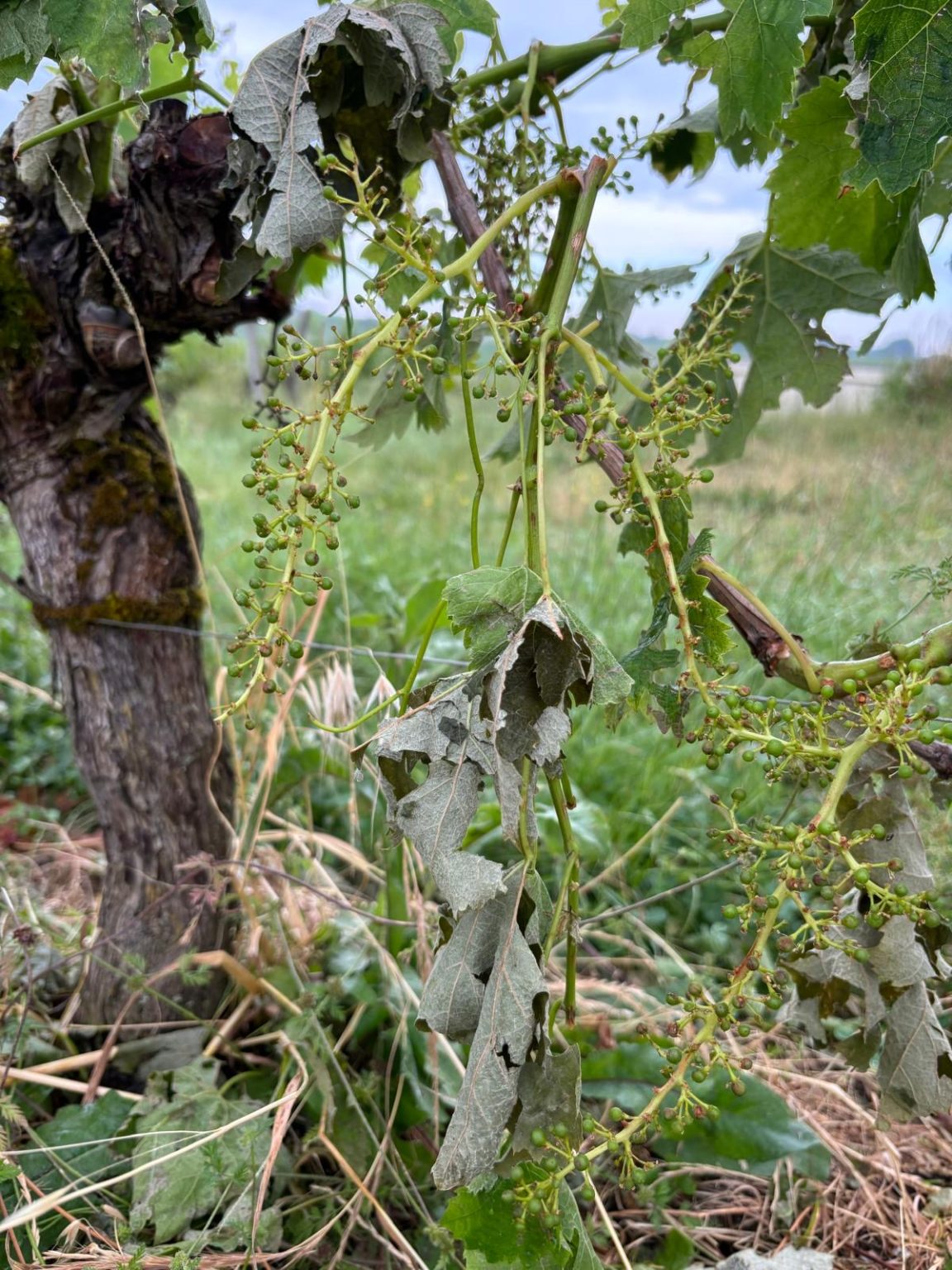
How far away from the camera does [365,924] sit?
1.54 meters

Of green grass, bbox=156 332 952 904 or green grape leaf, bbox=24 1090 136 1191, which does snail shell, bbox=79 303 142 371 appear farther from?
green grape leaf, bbox=24 1090 136 1191

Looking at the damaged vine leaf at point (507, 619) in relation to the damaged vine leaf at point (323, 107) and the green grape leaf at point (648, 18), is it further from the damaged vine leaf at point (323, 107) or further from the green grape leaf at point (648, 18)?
the green grape leaf at point (648, 18)

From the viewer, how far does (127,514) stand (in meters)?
1.42

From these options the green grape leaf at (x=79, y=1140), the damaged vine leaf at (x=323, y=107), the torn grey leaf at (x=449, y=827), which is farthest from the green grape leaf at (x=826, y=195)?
the green grape leaf at (x=79, y=1140)

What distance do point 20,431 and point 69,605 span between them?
261 millimetres

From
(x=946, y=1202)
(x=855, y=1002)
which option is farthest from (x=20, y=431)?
(x=946, y=1202)

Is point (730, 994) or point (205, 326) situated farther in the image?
point (205, 326)

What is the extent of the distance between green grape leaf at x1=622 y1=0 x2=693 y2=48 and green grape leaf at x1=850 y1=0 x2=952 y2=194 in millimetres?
198

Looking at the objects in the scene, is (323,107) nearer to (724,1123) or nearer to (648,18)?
Result: (648,18)

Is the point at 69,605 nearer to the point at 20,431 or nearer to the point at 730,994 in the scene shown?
the point at 20,431

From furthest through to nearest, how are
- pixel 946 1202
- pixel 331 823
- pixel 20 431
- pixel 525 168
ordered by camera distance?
pixel 331 823 < pixel 20 431 < pixel 946 1202 < pixel 525 168

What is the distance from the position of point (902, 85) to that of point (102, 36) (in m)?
0.71

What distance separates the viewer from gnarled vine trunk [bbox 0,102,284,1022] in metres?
1.20

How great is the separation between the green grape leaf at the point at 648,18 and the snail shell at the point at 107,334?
2.41ft
